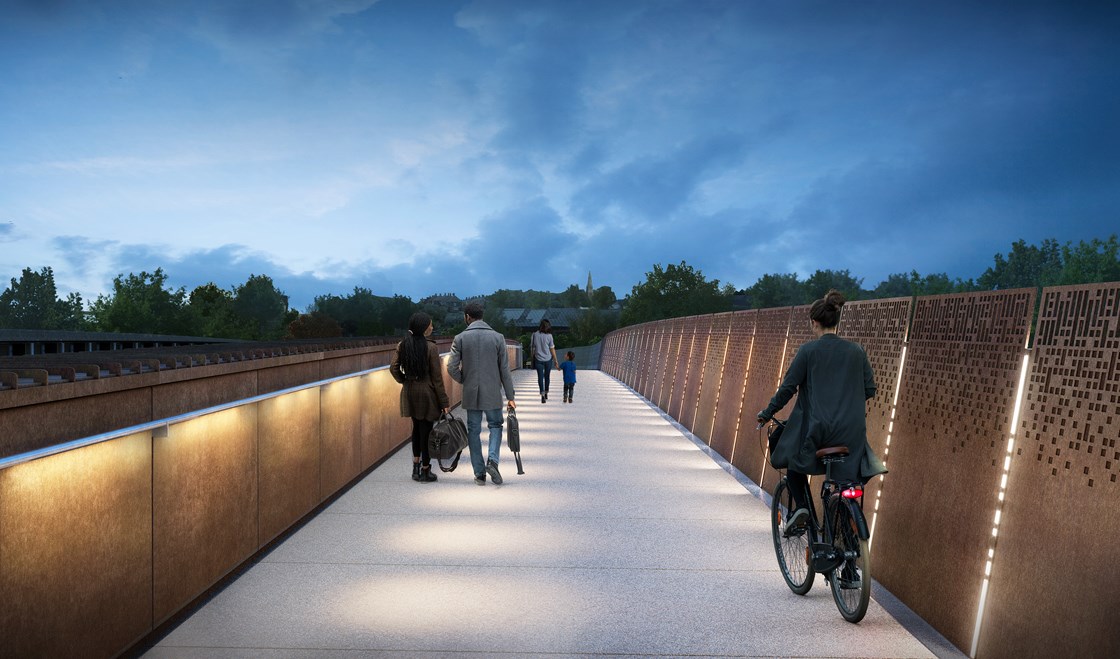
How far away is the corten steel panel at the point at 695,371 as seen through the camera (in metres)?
16.4

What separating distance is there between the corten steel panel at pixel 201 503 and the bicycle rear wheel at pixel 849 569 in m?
3.78

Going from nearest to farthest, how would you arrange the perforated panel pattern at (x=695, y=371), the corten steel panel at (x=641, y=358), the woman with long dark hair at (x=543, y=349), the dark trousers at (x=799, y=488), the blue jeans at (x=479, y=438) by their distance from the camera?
the dark trousers at (x=799, y=488) < the blue jeans at (x=479, y=438) < the perforated panel pattern at (x=695, y=371) < the woman with long dark hair at (x=543, y=349) < the corten steel panel at (x=641, y=358)

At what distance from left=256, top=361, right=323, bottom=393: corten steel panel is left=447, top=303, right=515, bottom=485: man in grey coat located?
5.00ft

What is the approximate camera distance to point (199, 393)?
6098 mm

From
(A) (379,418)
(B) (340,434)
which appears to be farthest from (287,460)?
(A) (379,418)

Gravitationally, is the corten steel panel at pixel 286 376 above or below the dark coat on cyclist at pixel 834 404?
below

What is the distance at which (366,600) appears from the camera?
19.2 ft

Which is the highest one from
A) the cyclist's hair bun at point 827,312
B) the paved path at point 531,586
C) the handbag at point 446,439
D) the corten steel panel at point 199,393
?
the cyclist's hair bun at point 827,312

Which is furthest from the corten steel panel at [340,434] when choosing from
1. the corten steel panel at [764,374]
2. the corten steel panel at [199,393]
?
the corten steel panel at [764,374]

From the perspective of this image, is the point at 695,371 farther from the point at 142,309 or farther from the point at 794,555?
the point at 142,309

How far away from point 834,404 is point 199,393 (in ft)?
13.0

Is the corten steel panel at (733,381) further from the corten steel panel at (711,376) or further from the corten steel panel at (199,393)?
the corten steel panel at (199,393)

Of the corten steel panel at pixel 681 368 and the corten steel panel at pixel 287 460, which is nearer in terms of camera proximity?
the corten steel panel at pixel 287 460

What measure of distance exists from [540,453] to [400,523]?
207 inches
